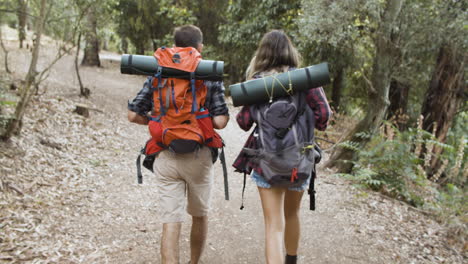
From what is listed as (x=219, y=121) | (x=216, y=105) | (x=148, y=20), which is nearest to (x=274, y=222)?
(x=219, y=121)

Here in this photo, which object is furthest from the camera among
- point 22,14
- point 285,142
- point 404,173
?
point 22,14

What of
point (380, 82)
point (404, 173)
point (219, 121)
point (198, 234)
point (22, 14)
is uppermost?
point (22, 14)

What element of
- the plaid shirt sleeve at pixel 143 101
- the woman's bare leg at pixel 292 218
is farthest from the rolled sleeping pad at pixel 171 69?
the woman's bare leg at pixel 292 218

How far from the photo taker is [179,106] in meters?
2.73

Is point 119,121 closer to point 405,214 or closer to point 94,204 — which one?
point 94,204

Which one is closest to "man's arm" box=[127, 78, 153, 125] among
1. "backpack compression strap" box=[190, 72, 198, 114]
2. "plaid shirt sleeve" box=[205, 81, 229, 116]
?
"backpack compression strap" box=[190, 72, 198, 114]

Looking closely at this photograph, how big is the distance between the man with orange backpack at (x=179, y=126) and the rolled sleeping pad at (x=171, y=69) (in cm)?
4

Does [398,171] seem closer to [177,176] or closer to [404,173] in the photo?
[404,173]

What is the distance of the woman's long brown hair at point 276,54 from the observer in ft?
9.12

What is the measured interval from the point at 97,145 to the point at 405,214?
6.19 m

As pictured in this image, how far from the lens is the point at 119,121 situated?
10.6m

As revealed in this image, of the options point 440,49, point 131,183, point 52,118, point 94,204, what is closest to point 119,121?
point 52,118

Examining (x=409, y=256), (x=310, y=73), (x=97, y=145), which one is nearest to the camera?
(x=310, y=73)

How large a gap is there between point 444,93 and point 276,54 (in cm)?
845
